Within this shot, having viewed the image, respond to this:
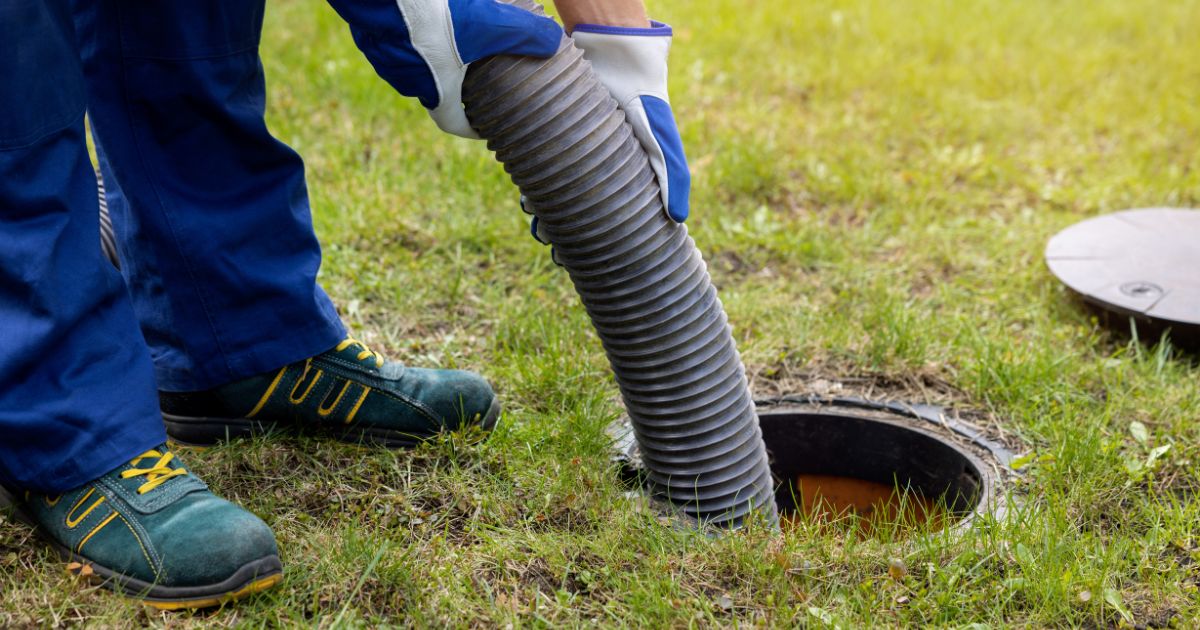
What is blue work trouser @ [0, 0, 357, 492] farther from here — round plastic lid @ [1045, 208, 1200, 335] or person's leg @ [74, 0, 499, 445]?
round plastic lid @ [1045, 208, 1200, 335]

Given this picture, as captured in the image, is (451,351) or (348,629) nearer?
(348,629)

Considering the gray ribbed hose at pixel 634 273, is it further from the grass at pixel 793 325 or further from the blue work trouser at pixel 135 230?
the blue work trouser at pixel 135 230

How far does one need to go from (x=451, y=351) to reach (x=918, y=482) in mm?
1142

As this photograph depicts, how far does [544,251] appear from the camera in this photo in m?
3.16

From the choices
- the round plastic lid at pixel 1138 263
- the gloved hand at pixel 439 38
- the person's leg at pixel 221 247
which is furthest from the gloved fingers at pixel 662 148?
the round plastic lid at pixel 1138 263

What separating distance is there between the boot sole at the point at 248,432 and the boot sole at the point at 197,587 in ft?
1.47

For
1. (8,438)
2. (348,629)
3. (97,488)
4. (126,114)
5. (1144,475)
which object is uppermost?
(126,114)

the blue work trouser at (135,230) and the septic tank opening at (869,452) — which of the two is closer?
the blue work trouser at (135,230)

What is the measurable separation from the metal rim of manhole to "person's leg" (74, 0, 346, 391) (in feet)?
6.42

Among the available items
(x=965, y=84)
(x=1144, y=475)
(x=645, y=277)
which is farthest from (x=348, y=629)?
(x=965, y=84)

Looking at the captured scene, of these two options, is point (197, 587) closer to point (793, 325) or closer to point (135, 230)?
point (135, 230)

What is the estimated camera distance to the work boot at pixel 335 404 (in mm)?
2203

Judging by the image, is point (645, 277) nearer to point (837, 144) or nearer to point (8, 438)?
point (8, 438)

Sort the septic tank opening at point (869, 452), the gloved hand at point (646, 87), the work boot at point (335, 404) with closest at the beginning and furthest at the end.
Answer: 1. the gloved hand at point (646, 87)
2. the work boot at point (335, 404)
3. the septic tank opening at point (869, 452)
